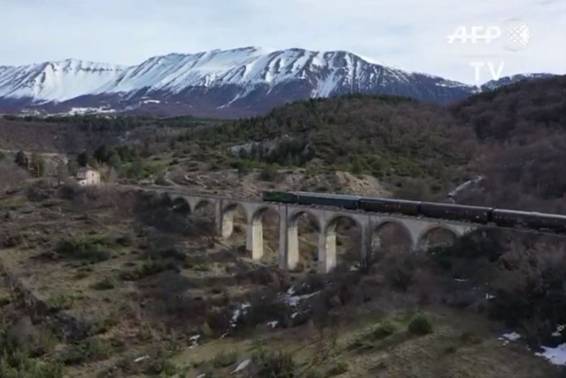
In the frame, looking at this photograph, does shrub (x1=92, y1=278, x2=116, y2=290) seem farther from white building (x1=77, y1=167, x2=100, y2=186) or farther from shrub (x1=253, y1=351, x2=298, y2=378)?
A: white building (x1=77, y1=167, x2=100, y2=186)

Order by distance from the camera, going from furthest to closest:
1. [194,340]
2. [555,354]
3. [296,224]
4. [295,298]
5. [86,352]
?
[296,224], [295,298], [194,340], [86,352], [555,354]

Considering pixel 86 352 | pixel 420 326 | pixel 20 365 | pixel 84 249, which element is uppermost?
pixel 420 326

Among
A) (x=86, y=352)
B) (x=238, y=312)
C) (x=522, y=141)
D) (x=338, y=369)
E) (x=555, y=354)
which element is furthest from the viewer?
(x=522, y=141)

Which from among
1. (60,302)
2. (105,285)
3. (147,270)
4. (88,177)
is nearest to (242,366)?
(60,302)

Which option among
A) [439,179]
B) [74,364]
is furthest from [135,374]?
[439,179]

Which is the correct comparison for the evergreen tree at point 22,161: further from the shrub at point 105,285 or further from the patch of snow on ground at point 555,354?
the patch of snow on ground at point 555,354

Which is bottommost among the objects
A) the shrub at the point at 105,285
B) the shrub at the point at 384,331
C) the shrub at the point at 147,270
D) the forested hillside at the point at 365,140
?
the shrub at the point at 105,285

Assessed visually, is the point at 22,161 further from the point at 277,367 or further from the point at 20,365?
the point at 277,367

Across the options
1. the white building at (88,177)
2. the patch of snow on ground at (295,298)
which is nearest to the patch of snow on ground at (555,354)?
the patch of snow on ground at (295,298)
